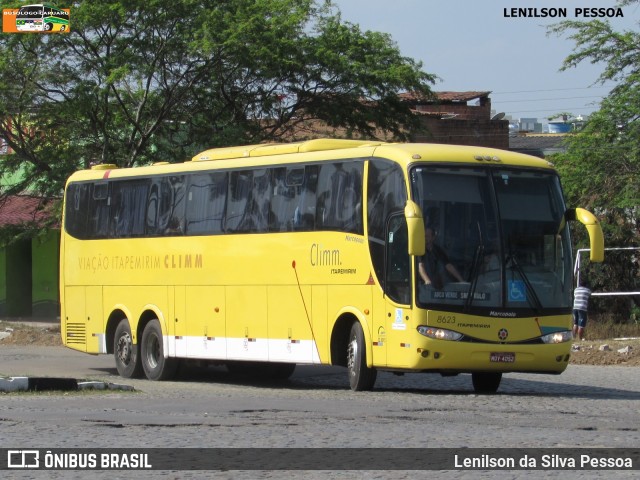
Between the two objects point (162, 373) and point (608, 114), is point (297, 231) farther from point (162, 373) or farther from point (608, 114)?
point (608, 114)

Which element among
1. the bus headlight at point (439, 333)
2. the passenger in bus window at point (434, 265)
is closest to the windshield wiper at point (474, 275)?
the passenger in bus window at point (434, 265)

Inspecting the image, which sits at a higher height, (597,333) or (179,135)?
(179,135)

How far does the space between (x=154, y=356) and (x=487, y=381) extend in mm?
6436

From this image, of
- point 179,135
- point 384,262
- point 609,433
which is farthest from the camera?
point 179,135

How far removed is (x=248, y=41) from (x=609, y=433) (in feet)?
73.1

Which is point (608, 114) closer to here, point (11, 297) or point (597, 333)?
point (597, 333)

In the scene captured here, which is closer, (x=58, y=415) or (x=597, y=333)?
(x=58, y=415)

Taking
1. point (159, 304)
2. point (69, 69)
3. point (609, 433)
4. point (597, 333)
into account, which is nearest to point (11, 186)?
point (69, 69)

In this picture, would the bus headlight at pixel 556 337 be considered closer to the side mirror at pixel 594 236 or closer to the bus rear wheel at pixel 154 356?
the side mirror at pixel 594 236

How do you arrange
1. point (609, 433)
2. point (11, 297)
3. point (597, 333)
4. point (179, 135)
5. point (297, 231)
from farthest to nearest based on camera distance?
point (11, 297) < point (179, 135) < point (597, 333) < point (297, 231) < point (609, 433)

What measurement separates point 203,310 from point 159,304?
1280mm

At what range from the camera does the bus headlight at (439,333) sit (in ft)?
53.2

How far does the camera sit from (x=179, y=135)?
113 ft

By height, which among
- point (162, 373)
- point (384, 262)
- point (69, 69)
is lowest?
point (162, 373)
